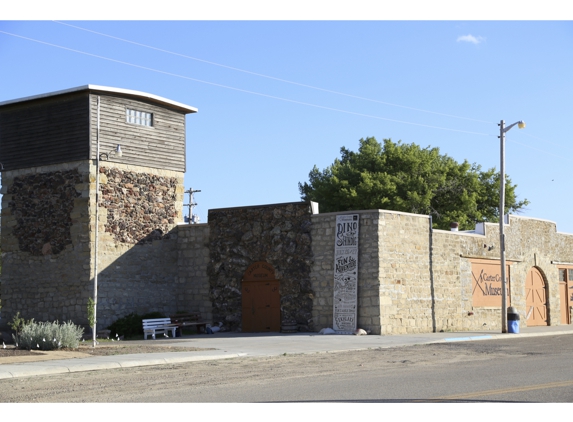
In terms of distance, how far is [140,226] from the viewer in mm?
29391

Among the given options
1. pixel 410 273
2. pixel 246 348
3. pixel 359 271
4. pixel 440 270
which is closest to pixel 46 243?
pixel 246 348

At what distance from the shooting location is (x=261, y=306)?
28516mm

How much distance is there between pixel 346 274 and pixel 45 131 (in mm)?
12826

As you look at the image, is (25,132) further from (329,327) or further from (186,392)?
(186,392)

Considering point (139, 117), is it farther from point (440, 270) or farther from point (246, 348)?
point (440, 270)

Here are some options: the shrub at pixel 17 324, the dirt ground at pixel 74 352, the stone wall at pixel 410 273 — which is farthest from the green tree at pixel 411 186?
the dirt ground at pixel 74 352

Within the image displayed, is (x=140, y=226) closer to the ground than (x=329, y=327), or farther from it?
farther from it

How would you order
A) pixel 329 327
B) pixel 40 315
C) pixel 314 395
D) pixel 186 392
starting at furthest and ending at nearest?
pixel 40 315
pixel 329 327
pixel 186 392
pixel 314 395

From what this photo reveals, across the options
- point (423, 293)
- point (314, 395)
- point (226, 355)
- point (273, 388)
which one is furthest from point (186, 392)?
point (423, 293)

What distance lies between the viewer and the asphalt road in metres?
10.4

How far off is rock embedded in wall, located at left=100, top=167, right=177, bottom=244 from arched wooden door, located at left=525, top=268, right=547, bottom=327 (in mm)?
16011

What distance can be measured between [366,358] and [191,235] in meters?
14.3

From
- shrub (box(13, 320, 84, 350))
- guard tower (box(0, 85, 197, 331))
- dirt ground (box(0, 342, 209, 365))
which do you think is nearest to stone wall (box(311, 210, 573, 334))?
guard tower (box(0, 85, 197, 331))

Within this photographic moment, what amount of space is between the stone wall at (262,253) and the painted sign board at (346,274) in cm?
117
